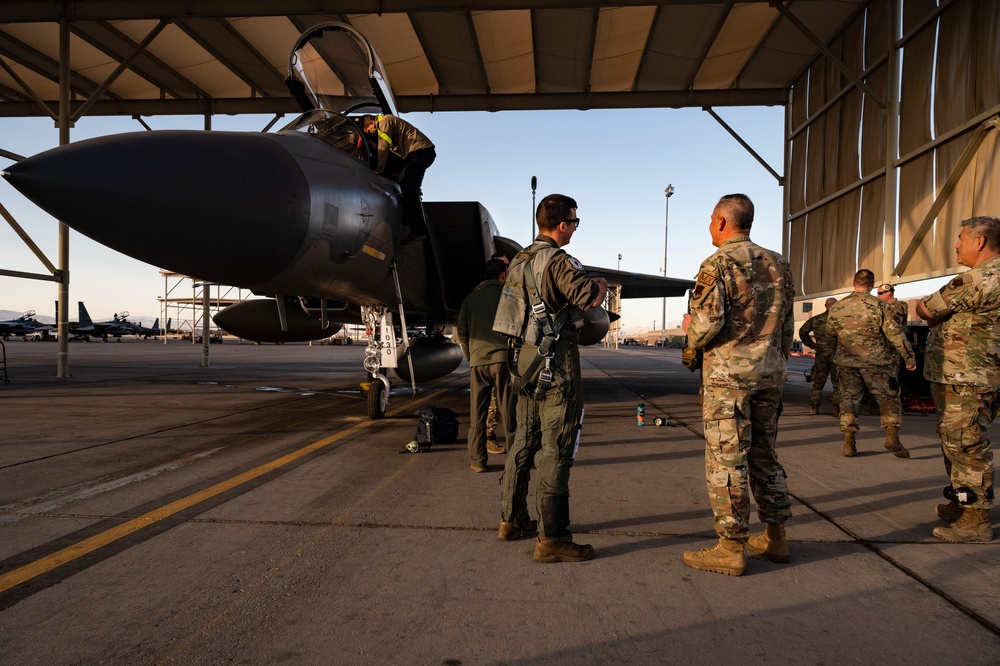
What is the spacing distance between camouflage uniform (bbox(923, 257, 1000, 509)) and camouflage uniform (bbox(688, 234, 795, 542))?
4.25 feet

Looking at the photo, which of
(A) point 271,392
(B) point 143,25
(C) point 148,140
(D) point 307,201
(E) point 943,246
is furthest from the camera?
(B) point 143,25

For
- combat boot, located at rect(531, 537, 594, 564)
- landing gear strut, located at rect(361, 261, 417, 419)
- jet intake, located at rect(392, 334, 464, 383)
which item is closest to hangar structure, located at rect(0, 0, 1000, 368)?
jet intake, located at rect(392, 334, 464, 383)

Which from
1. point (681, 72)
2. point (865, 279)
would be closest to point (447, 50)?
point (681, 72)

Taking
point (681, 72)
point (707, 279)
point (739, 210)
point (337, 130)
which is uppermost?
point (681, 72)

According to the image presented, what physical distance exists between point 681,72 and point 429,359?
10.3m

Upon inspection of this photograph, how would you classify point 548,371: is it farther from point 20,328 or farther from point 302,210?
point 20,328

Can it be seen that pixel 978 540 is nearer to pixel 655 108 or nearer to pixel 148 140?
pixel 148 140

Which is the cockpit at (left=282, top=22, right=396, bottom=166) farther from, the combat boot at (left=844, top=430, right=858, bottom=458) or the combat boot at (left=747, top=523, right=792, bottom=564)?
the combat boot at (left=844, top=430, right=858, bottom=458)

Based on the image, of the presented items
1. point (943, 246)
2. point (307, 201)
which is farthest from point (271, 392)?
point (943, 246)

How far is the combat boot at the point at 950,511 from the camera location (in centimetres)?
314

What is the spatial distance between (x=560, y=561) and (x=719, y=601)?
0.70 m

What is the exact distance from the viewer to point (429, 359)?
753cm

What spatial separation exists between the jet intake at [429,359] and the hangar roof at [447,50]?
19.7ft

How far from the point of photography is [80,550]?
257 cm
